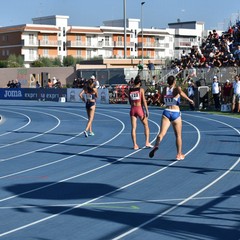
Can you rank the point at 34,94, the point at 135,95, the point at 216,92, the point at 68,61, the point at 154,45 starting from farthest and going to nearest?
the point at 154,45
the point at 68,61
the point at 34,94
the point at 216,92
the point at 135,95

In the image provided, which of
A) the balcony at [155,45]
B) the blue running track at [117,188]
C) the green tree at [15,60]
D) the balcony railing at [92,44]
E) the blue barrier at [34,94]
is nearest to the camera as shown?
the blue running track at [117,188]

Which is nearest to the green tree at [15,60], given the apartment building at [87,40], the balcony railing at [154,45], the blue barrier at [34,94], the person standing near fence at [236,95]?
the apartment building at [87,40]

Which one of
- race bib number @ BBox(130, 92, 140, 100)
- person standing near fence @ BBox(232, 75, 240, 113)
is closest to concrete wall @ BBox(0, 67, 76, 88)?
person standing near fence @ BBox(232, 75, 240, 113)

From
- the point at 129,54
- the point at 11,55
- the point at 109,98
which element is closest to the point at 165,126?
the point at 109,98

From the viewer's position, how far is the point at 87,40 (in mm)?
100188

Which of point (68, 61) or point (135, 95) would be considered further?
point (68, 61)

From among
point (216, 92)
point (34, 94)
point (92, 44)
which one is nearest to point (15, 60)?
point (92, 44)

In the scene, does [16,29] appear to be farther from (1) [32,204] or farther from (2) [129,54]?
(1) [32,204]

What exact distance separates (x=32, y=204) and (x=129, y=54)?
96.7 m

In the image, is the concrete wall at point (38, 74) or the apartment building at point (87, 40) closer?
the concrete wall at point (38, 74)

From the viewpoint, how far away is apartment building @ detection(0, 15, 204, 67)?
94875 mm

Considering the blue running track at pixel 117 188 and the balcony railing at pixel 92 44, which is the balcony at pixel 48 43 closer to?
the balcony railing at pixel 92 44

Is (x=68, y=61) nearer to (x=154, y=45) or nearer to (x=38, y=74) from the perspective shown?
(x=154, y=45)

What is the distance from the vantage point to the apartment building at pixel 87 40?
94.9 meters
